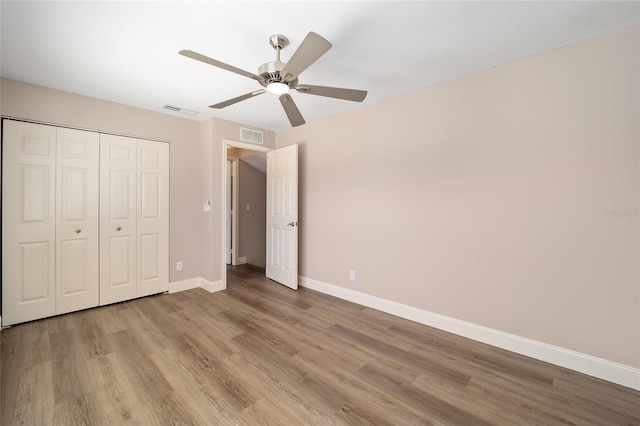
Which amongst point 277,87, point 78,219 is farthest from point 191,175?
point 277,87

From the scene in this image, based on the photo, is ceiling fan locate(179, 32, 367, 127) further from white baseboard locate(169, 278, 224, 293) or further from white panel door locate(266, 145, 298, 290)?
white baseboard locate(169, 278, 224, 293)

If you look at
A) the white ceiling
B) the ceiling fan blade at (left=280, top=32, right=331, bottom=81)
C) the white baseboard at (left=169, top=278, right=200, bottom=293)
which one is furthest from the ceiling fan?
the white baseboard at (left=169, top=278, right=200, bottom=293)

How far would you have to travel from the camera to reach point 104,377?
6.08ft

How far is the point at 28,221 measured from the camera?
263cm

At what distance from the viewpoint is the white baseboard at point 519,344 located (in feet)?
5.95

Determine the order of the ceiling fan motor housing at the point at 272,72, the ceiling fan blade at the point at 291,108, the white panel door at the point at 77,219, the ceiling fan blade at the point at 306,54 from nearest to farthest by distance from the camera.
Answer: the ceiling fan blade at the point at 306,54
the ceiling fan motor housing at the point at 272,72
the ceiling fan blade at the point at 291,108
the white panel door at the point at 77,219

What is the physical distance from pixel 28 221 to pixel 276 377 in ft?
9.80

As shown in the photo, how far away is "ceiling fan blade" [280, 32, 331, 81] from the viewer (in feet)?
4.44

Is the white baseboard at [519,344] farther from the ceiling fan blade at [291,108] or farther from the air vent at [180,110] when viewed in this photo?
the air vent at [180,110]

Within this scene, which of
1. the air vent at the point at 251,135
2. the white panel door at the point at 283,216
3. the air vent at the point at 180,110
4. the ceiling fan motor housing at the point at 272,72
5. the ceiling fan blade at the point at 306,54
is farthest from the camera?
the air vent at the point at 251,135

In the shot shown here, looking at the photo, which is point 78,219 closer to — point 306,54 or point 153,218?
point 153,218

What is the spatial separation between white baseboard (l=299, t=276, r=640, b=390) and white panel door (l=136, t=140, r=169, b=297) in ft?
8.85

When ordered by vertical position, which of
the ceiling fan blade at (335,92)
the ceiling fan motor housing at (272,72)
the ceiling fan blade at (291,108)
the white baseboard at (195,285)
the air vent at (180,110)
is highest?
the air vent at (180,110)

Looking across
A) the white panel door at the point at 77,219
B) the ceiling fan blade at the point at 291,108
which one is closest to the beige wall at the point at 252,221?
the white panel door at the point at 77,219
